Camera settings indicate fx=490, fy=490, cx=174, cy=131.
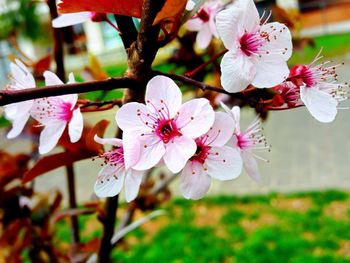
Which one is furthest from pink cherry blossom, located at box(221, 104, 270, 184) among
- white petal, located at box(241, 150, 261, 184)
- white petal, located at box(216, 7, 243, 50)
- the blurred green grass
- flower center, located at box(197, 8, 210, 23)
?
the blurred green grass

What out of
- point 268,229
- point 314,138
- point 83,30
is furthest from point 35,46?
point 268,229

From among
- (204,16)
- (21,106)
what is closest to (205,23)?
(204,16)

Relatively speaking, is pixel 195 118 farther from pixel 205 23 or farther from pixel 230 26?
pixel 205 23

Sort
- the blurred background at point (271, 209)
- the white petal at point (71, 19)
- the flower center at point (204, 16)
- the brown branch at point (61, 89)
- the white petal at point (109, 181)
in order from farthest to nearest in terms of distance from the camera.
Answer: the blurred background at point (271, 209)
the flower center at point (204, 16)
the white petal at point (71, 19)
the white petal at point (109, 181)
the brown branch at point (61, 89)

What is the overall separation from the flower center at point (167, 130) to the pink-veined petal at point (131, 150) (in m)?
0.03

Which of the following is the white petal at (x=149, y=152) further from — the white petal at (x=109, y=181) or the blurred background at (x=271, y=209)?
the blurred background at (x=271, y=209)

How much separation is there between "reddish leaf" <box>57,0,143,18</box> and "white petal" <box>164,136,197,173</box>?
0.15 meters

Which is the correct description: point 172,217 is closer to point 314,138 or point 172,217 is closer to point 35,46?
point 314,138

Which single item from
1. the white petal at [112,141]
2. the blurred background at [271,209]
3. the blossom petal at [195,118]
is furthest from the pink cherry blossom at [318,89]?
the blurred background at [271,209]

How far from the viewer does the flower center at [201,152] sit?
0.55 m

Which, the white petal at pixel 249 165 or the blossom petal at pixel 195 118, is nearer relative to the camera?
the blossom petal at pixel 195 118

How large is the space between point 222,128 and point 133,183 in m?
0.12

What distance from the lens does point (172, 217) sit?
11.9 ft

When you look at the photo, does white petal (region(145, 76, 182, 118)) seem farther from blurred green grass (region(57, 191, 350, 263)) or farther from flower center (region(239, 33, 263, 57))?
blurred green grass (region(57, 191, 350, 263))
